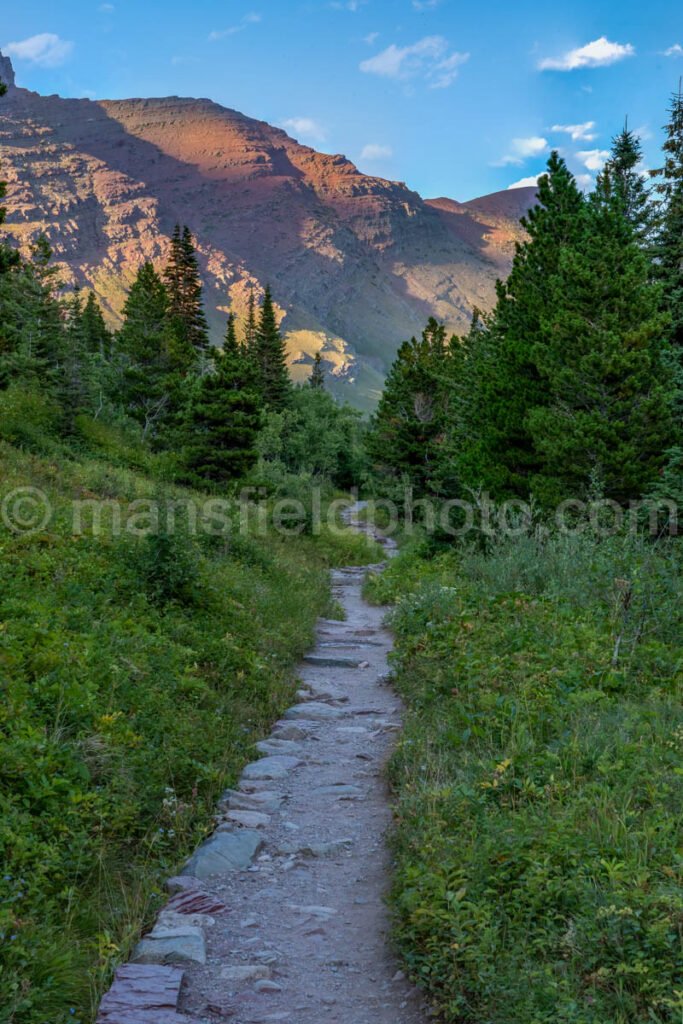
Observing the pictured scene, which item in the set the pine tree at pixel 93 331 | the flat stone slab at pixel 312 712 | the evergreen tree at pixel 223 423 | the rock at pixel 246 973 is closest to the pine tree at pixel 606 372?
the flat stone slab at pixel 312 712

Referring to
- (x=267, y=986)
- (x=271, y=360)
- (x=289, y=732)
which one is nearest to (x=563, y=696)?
(x=289, y=732)

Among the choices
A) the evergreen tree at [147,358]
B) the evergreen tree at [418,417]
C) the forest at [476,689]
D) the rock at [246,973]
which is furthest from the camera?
the evergreen tree at [147,358]

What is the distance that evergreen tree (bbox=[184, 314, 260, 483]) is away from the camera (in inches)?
1113

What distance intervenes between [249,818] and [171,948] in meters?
2.00

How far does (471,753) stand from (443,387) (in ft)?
112

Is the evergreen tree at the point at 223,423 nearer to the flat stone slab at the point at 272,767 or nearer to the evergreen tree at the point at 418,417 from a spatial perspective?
the evergreen tree at the point at 418,417

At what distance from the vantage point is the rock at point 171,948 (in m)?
4.33

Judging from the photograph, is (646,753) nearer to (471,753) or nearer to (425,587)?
(471,753)

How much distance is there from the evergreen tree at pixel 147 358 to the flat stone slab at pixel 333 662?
33762 mm

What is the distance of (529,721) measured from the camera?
6434 mm

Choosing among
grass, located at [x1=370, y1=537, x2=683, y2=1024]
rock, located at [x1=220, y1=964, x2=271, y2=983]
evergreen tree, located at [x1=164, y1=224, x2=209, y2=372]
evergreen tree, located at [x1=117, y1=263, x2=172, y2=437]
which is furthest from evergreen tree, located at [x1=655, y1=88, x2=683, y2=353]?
evergreen tree, located at [x1=164, y1=224, x2=209, y2=372]

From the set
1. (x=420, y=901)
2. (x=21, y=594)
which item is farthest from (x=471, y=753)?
(x=21, y=594)

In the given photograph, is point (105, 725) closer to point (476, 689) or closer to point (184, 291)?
point (476, 689)

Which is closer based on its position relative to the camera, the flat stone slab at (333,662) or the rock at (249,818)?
the rock at (249,818)
